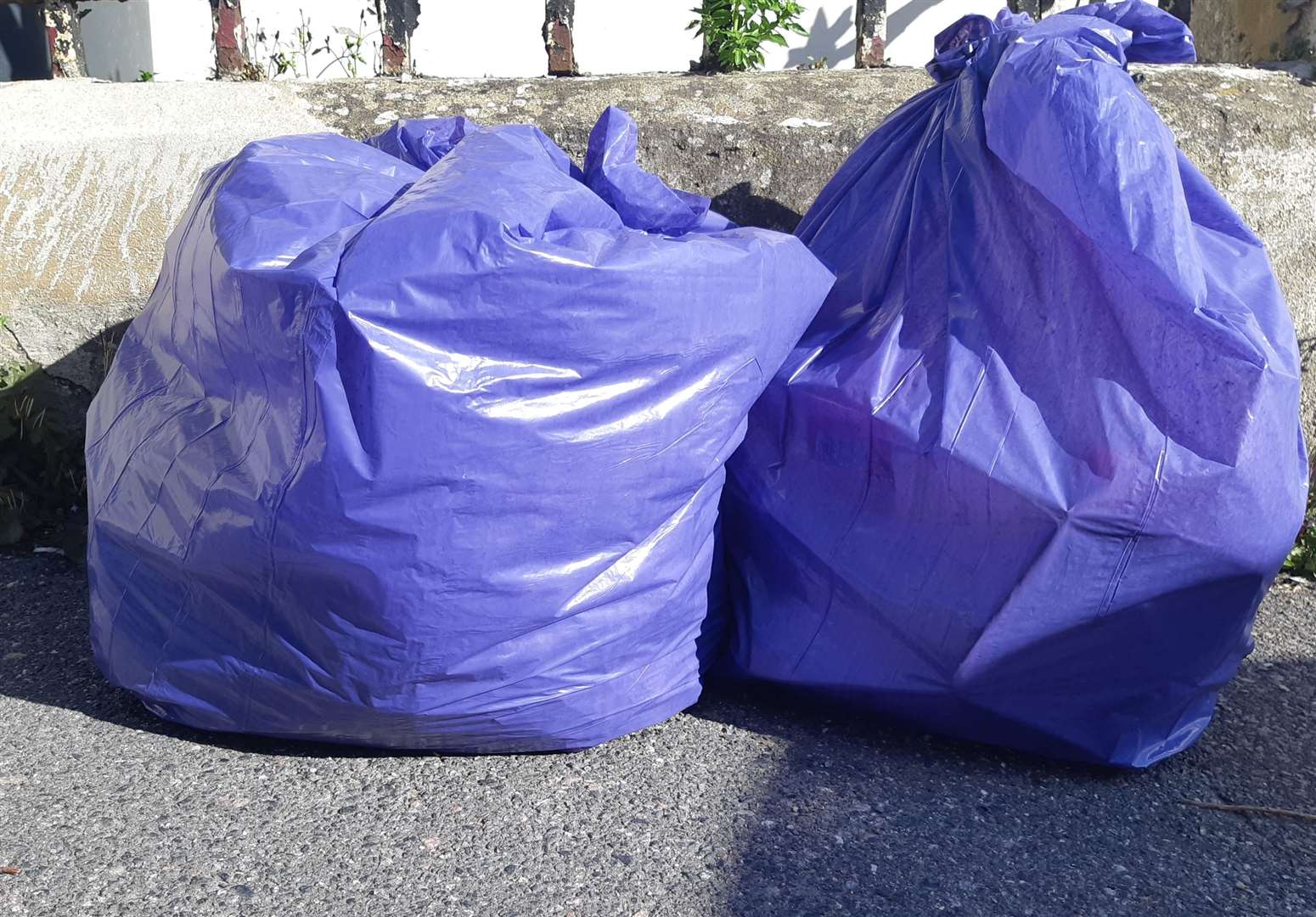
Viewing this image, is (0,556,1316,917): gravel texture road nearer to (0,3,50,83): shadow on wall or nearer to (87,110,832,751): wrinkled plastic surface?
(87,110,832,751): wrinkled plastic surface

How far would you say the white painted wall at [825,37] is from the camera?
5363mm

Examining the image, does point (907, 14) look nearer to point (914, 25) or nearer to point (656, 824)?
point (914, 25)

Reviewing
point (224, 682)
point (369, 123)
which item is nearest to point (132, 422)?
point (224, 682)

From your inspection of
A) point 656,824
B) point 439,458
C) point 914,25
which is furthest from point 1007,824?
point 914,25

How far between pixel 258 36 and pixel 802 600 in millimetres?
2025

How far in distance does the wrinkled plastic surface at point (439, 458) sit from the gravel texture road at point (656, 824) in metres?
0.07

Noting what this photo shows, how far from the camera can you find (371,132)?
7.77ft

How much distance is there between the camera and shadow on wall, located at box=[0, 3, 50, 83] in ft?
12.6

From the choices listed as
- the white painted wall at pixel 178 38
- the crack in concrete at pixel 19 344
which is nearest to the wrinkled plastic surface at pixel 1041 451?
the crack in concrete at pixel 19 344

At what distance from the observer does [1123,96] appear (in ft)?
5.28

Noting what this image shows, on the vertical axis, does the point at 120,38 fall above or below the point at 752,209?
above

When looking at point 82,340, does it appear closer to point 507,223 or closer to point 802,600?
point 507,223

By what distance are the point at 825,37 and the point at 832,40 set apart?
37mm

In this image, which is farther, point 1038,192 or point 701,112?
point 701,112
